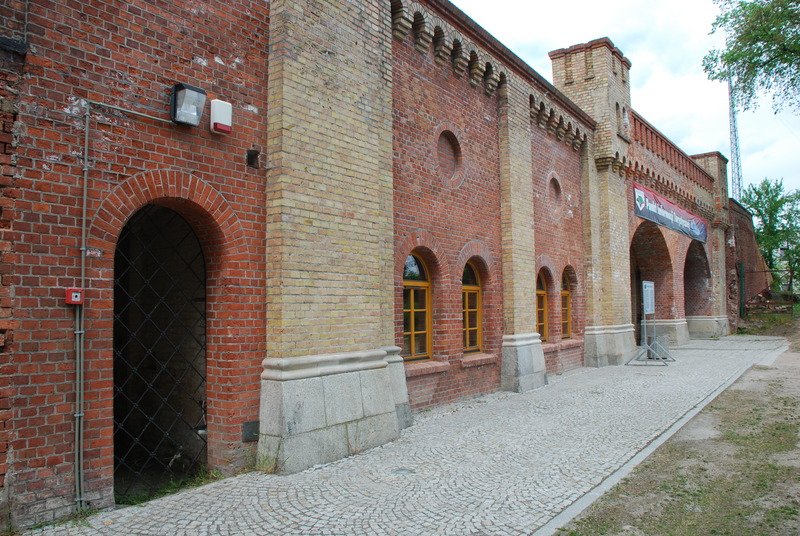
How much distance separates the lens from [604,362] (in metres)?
15.1

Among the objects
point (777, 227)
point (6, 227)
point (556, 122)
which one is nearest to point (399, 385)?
point (6, 227)

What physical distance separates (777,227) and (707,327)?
72.9 ft

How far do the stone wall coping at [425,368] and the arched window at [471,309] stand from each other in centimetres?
141

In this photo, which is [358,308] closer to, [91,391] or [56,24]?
A: [91,391]

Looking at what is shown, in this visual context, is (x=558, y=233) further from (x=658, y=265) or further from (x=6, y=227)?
(x=6, y=227)

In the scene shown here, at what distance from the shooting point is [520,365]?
10969mm

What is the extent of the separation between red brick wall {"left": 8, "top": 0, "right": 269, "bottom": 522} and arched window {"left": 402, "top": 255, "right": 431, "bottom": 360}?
3302mm

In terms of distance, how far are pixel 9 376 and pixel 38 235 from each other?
43.1 inches

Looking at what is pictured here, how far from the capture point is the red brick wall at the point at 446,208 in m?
8.78

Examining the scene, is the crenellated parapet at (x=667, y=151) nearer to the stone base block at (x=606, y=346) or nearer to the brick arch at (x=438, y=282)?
the stone base block at (x=606, y=346)

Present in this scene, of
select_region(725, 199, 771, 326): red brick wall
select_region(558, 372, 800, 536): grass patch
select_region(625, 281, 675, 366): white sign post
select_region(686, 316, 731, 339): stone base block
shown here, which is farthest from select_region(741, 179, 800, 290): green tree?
select_region(558, 372, 800, 536): grass patch

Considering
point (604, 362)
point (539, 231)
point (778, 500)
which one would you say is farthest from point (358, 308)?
point (604, 362)

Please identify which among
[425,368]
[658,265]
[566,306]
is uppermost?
[658,265]

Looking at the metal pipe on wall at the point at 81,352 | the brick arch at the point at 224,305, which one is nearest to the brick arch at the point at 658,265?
the brick arch at the point at 224,305
